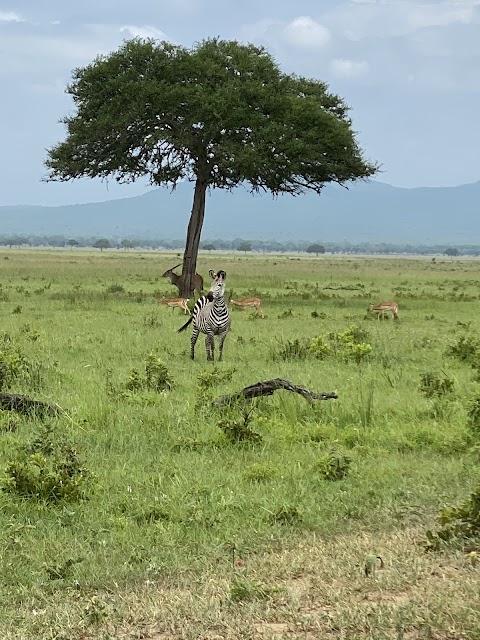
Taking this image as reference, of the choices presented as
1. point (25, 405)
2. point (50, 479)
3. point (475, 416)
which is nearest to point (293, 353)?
point (25, 405)

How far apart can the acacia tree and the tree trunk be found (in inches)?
1.4

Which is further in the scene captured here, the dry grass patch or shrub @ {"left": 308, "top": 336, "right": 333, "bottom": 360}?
shrub @ {"left": 308, "top": 336, "right": 333, "bottom": 360}

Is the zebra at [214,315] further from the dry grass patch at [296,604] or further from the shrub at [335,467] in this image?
the dry grass patch at [296,604]

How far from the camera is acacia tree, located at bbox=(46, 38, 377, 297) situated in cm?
3238

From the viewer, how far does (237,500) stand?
25.1 ft

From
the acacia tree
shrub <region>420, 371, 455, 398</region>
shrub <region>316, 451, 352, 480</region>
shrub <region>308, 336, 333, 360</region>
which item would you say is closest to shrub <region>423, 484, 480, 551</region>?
shrub <region>316, 451, 352, 480</region>

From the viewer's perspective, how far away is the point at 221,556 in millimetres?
6453

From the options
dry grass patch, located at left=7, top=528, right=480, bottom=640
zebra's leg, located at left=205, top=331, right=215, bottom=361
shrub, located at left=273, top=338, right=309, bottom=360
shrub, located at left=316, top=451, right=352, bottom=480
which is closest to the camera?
dry grass patch, located at left=7, top=528, right=480, bottom=640

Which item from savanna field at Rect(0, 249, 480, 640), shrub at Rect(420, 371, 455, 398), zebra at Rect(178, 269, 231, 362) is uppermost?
zebra at Rect(178, 269, 231, 362)

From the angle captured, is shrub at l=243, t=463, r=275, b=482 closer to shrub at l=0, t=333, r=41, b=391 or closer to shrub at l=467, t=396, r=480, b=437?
shrub at l=467, t=396, r=480, b=437

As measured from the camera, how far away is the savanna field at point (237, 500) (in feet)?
17.1

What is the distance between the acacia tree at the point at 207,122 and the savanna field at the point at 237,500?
17666 mm

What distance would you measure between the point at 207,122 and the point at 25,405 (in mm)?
23039

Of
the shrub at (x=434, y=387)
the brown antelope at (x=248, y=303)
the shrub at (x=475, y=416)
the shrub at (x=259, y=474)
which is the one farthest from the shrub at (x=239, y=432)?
the brown antelope at (x=248, y=303)
